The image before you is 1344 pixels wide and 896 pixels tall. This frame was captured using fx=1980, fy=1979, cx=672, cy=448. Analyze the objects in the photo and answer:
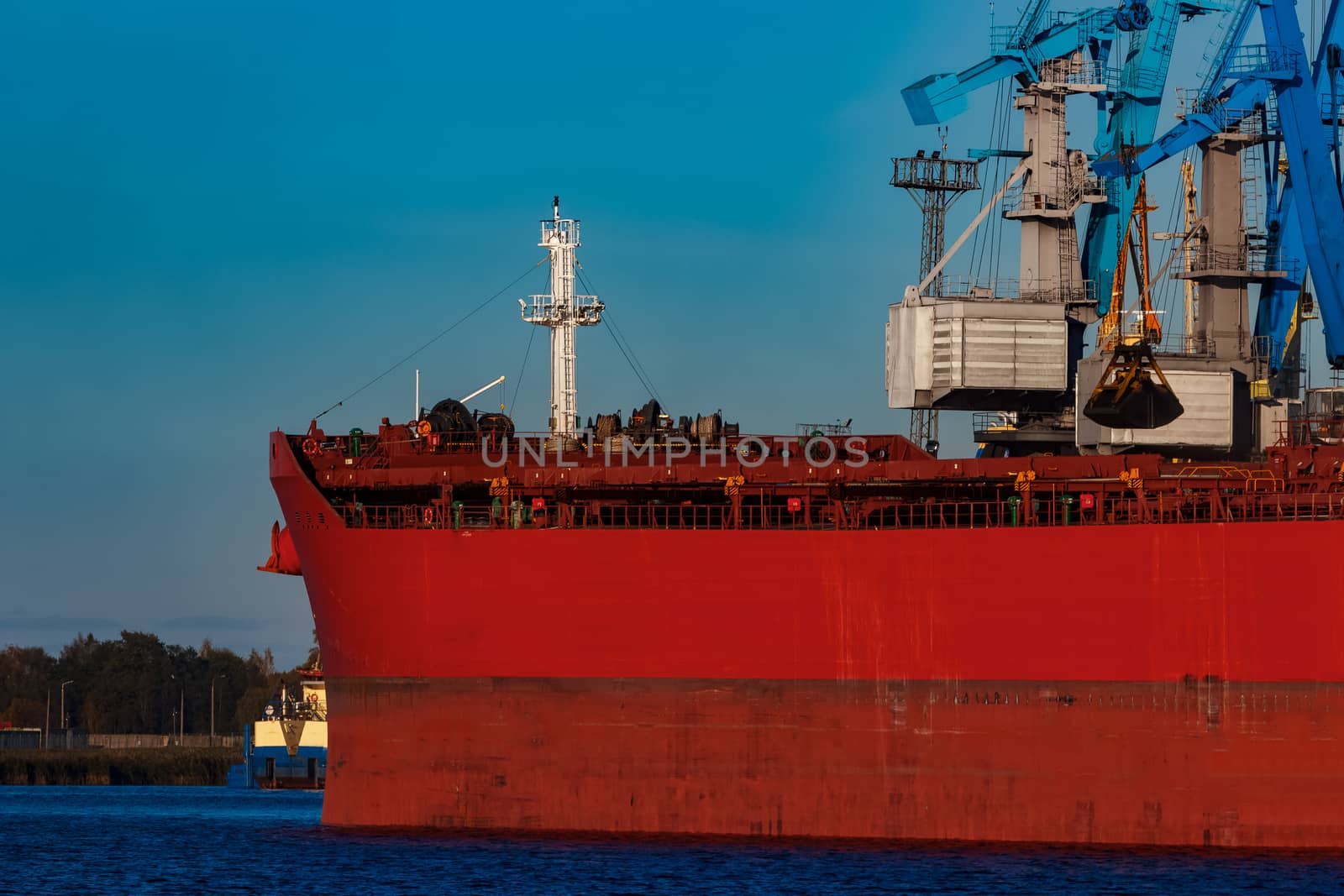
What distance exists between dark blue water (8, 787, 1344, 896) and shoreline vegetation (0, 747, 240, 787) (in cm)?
3823

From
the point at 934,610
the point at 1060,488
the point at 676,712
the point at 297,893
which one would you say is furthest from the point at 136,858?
the point at 1060,488

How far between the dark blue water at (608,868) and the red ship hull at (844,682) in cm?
81

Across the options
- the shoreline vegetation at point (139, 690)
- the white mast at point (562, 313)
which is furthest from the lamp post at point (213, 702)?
the white mast at point (562, 313)

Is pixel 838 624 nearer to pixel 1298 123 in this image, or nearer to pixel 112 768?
pixel 1298 123

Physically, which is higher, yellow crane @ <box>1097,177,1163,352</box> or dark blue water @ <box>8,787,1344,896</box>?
yellow crane @ <box>1097,177,1163,352</box>

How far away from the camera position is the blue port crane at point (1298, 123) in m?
40.3

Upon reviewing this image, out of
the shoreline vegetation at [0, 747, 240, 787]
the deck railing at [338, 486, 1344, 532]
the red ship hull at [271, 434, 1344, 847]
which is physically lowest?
the shoreline vegetation at [0, 747, 240, 787]

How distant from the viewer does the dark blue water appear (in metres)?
29.3

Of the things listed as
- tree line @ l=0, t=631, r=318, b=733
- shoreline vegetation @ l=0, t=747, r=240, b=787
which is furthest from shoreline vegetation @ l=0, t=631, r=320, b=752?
shoreline vegetation @ l=0, t=747, r=240, b=787

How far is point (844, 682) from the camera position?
33875 mm

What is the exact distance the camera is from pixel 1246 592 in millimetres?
31688

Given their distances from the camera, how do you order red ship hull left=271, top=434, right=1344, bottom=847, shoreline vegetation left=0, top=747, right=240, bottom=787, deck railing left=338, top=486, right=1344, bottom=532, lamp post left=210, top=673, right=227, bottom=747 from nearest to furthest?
red ship hull left=271, top=434, right=1344, bottom=847, deck railing left=338, top=486, right=1344, bottom=532, shoreline vegetation left=0, top=747, right=240, bottom=787, lamp post left=210, top=673, right=227, bottom=747

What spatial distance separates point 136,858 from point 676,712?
34.4 ft

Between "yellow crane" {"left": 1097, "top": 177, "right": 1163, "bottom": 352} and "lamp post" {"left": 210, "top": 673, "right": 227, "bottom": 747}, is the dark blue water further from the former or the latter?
"lamp post" {"left": 210, "top": 673, "right": 227, "bottom": 747}
